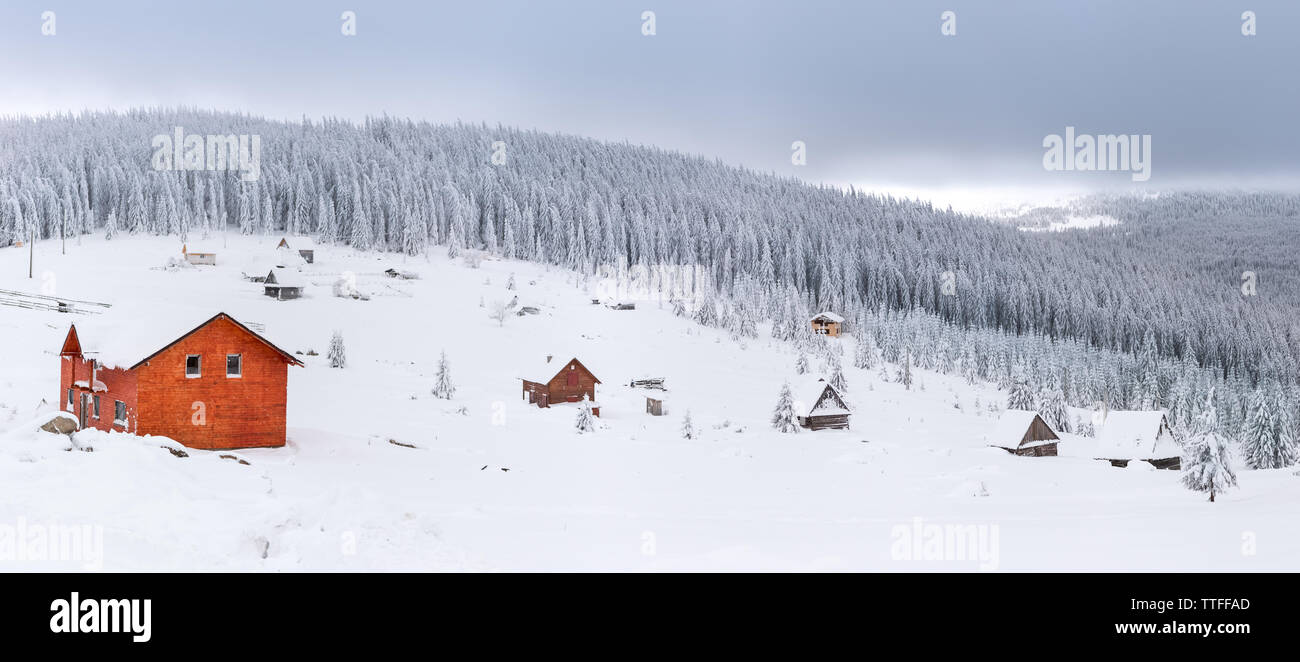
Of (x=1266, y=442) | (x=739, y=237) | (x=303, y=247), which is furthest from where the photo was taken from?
(x=739, y=237)

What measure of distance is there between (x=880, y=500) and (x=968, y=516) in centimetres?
439

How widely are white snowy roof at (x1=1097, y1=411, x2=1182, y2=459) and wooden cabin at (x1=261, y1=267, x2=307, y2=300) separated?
6916cm

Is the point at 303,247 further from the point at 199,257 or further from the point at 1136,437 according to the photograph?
the point at 1136,437

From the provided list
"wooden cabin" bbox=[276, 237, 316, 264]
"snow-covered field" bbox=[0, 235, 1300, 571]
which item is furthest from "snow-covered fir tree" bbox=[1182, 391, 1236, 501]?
"wooden cabin" bbox=[276, 237, 316, 264]

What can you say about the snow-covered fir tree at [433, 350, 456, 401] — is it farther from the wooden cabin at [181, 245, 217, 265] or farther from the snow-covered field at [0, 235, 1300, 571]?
the wooden cabin at [181, 245, 217, 265]

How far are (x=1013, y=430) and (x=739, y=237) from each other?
97.2 meters

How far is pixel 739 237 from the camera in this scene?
14312 cm

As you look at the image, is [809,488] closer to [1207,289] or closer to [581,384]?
[581,384]

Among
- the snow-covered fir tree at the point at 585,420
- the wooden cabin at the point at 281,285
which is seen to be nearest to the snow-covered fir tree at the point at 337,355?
the snow-covered fir tree at the point at 585,420

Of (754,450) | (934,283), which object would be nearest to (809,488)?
(754,450)

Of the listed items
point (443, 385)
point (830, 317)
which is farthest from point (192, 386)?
point (830, 317)

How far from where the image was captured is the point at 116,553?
11781 millimetres

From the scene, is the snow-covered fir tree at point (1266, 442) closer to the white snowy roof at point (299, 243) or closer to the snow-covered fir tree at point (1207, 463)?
the snow-covered fir tree at point (1207, 463)

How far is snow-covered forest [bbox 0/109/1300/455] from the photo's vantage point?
10875 cm
